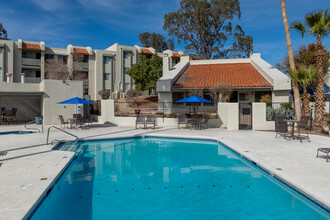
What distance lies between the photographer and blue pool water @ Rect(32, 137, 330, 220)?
515cm

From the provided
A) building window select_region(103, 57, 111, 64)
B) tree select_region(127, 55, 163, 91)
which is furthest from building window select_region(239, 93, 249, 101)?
building window select_region(103, 57, 111, 64)

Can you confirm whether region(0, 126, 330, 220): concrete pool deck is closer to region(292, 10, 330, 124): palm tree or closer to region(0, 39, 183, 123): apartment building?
region(292, 10, 330, 124): palm tree

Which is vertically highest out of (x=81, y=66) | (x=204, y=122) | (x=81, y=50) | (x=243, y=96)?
(x=81, y=50)

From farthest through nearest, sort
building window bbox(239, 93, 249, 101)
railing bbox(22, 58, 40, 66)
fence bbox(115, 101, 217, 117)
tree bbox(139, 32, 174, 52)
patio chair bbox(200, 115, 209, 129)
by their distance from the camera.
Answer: tree bbox(139, 32, 174, 52), railing bbox(22, 58, 40, 66), building window bbox(239, 93, 249, 101), fence bbox(115, 101, 217, 117), patio chair bbox(200, 115, 209, 129)

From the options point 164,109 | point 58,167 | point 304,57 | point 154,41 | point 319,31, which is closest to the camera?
point 58,167

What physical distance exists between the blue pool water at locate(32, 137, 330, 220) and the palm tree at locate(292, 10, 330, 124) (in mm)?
9354

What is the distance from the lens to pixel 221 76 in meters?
25.2

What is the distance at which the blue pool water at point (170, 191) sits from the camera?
5.15m

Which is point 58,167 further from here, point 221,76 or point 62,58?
point 62,58

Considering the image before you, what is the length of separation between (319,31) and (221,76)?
36.8ft

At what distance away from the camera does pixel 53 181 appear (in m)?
6.08

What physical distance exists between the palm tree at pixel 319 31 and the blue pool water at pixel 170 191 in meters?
9.35

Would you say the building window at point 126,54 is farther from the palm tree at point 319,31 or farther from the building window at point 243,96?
the palm tree at point 319,31

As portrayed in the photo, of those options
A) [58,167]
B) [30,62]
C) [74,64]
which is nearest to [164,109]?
[58,167]
